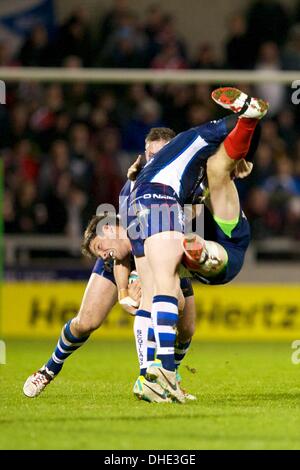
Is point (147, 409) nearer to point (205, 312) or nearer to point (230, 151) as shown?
point (230, 151)

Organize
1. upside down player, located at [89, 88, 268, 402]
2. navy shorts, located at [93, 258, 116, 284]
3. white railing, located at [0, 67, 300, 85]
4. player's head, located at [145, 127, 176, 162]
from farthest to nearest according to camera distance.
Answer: white railing, located at [0, 67, 300, 85], player's head, located at [145, 127, 176, 162], navy shorts, located at [93, 258, 116, 284], upside down player, located at [89, 88, 268, 402]

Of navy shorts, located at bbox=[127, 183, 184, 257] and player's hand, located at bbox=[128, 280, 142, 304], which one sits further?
player's hand, located at bbox=[128, 280, 142, 304]

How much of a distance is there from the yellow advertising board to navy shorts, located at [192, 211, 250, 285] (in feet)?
19.9

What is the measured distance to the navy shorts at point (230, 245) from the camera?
7.04 m

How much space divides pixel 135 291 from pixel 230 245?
76 cm

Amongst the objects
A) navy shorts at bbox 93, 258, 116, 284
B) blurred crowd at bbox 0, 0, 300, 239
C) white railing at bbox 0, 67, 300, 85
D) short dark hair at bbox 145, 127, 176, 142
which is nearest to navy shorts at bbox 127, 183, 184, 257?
navy shorts at bbox 93, 258, 116, 284

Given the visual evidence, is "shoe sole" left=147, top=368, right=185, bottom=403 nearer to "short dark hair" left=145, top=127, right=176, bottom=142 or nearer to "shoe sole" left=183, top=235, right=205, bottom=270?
"shoe sole" left=183, top=235, right=205, bottom=270

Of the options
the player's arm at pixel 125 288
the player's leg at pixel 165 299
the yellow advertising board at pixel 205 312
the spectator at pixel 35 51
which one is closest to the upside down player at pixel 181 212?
the player's leg at pixel 165 299

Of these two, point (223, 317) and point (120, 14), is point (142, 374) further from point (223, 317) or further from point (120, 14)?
point (120, 14)

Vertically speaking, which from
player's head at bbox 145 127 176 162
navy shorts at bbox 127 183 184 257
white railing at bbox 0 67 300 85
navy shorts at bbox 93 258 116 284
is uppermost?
white railing at bbox 0 67 300 85

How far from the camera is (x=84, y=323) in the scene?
7586 millimetres

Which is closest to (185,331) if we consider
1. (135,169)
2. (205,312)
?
(135,169)

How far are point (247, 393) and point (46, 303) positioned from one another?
5.93m

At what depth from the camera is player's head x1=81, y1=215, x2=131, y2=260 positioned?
7574mm
